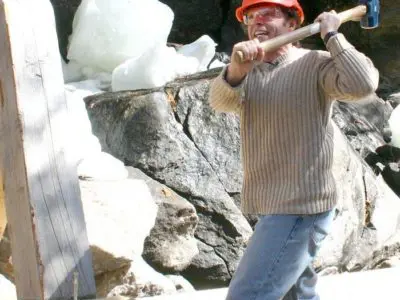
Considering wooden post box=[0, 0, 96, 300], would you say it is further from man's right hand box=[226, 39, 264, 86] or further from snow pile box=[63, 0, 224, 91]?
snow pile box=[63, 0, 224, 91]

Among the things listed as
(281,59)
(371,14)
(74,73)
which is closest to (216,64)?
(74,73)

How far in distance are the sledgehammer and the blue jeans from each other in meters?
0.62

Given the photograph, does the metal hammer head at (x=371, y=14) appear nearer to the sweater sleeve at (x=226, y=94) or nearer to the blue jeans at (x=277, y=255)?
the sweater sleeve at (x=226, y=94)

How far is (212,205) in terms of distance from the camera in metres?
→ 5.51

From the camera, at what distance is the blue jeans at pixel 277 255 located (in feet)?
9.12

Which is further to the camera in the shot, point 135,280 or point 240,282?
point 135,280

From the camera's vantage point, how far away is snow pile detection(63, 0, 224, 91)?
21.8ft

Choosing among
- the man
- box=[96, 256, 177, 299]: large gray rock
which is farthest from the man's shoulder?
box=[96, 256, 177, 299]: large gray rock

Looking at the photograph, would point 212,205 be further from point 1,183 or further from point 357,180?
point 1,183

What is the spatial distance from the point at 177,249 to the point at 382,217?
6.96ft

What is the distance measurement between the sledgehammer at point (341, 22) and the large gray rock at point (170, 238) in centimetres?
217

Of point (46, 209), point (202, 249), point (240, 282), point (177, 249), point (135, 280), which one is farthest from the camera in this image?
point (202, 249)

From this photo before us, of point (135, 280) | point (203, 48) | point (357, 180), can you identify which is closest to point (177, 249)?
point (135, 280)

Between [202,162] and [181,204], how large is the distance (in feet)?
1.74
